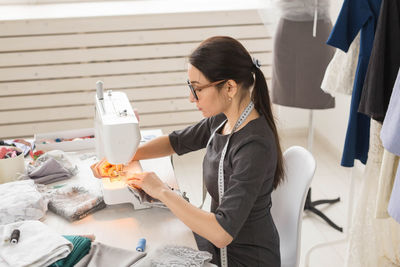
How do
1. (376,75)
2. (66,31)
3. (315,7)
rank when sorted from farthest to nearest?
(66,31) → (315,7) → (376,75)

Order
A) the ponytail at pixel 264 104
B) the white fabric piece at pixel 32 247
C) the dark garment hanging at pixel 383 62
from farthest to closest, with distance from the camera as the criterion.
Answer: the dark garment hanging at pixel 383 62 < the ponytail at pixel 264 104 < the white fabric piece at pixel 32 247

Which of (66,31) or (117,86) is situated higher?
(66,31)

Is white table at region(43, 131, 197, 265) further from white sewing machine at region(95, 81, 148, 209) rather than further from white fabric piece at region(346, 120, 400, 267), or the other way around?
white fabric piece at region(346, 120, 400, 267)

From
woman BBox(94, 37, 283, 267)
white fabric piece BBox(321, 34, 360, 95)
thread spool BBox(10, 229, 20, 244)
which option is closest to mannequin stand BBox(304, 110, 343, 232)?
white fabric piece BBox(321, 34, 360, 95)

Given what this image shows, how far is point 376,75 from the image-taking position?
204 centimetres

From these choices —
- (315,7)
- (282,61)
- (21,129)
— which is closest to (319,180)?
(282,61)

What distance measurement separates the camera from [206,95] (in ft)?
5.79

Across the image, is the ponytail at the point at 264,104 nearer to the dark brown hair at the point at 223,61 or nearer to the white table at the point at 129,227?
the dark brown hair at the point at 223,61

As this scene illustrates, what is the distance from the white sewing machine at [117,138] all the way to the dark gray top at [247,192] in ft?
1.02

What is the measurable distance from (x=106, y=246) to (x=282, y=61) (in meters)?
1.93

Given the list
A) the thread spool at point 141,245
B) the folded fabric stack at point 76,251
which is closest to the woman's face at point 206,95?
the thread spool at point 141,245

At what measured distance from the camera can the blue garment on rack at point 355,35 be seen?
216 cm

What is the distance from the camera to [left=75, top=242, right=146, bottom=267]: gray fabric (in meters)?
1.47

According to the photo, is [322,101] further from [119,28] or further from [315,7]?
[119,28]
